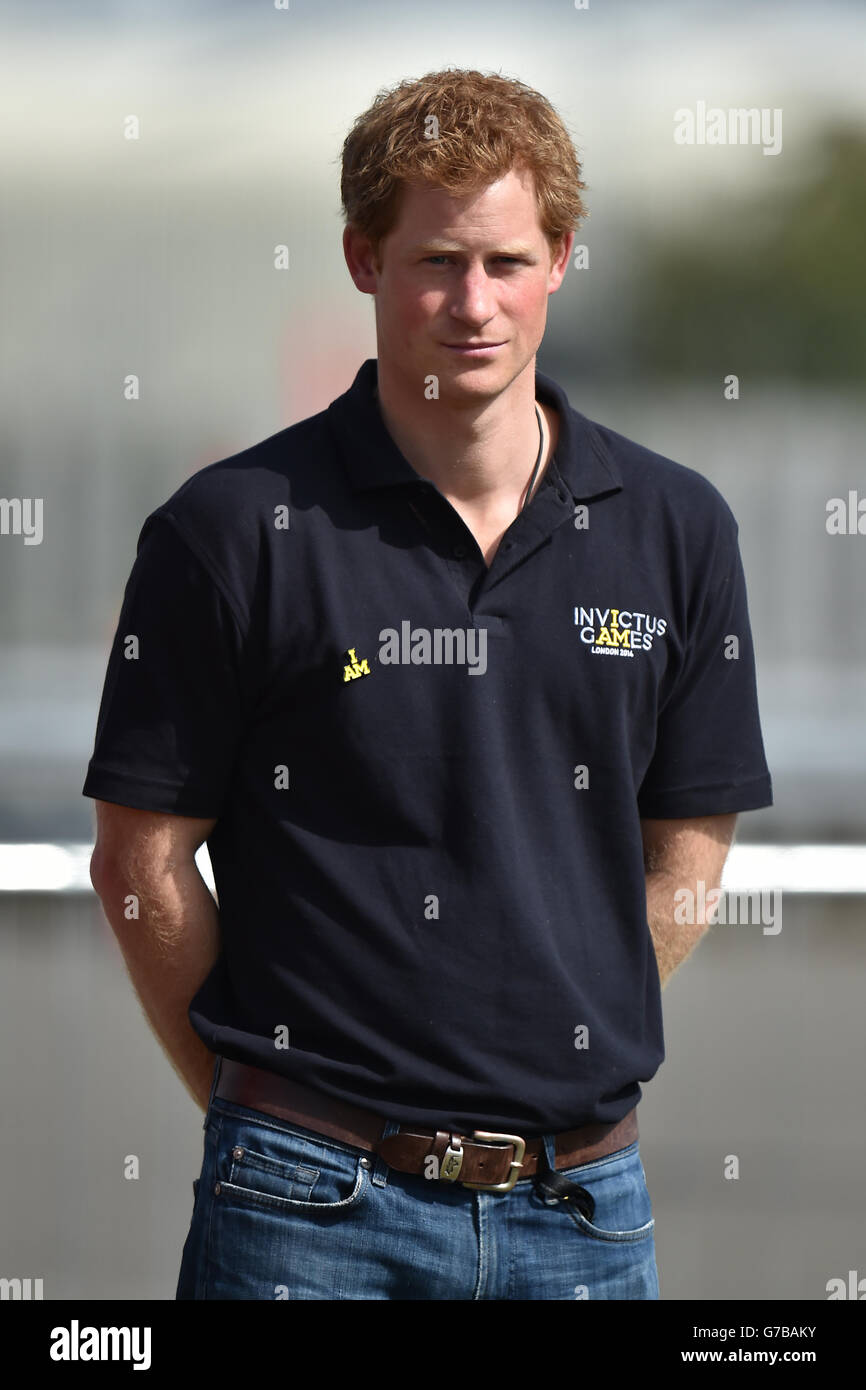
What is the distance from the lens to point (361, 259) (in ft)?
5.61

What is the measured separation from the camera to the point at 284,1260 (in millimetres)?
1582

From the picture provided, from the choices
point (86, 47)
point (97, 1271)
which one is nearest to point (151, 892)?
point (97, 1271)

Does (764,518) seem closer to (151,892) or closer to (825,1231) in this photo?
(825,1231)

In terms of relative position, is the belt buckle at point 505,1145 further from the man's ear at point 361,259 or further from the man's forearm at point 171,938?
the man's ear at point 361,259

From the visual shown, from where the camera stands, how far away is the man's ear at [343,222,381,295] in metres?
1.69

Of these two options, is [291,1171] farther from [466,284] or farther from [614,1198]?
[466,284]

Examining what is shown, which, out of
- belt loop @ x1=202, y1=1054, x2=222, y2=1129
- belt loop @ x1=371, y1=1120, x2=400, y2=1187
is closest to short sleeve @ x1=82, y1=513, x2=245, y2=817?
belt loop @ x1=202, y1=1054, x2=222, y2=1129

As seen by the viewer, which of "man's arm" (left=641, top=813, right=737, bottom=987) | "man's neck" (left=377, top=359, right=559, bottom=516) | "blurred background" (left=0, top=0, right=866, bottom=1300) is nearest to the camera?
"man's neck" (left=377, top=359, right=559, bottom=516)

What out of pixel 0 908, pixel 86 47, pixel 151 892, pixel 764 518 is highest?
pixel 86 47

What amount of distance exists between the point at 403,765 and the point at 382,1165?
0.38 meters

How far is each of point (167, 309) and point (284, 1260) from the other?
15.5 ft

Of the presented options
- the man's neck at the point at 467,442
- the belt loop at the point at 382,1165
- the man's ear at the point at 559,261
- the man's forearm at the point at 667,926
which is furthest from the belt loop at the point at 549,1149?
the man's ear at the point at 559,261

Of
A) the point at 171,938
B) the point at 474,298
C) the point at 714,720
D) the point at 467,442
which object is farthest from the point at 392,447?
the point at 171,938

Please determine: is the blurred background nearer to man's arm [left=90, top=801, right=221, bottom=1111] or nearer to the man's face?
man's arm [left=90, top=801, right=221, bottom=1111]
